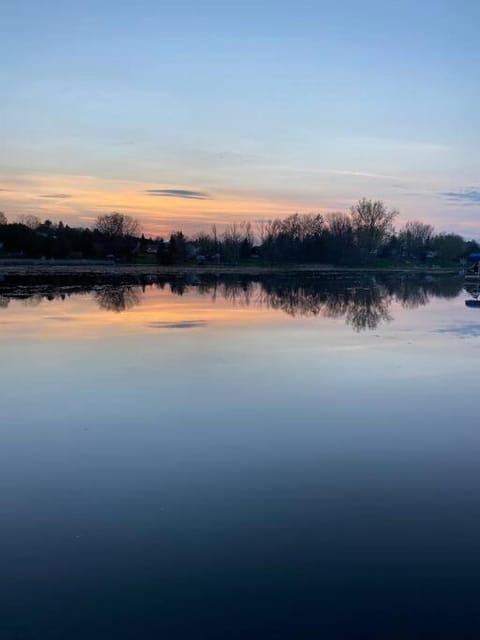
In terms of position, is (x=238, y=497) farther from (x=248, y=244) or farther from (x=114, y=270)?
(x=248, y=244)

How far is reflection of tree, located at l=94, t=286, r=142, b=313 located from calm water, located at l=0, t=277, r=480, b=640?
11.5 meters

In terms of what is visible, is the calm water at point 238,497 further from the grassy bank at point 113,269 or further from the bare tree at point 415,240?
the bare tree at point 415,240

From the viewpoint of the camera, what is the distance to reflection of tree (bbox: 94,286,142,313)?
24.4 meters

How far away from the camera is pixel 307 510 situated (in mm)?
5340

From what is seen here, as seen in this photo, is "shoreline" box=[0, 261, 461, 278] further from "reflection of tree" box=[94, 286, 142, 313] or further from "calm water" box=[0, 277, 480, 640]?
"calm water" box=[0, 277, 480, 640]

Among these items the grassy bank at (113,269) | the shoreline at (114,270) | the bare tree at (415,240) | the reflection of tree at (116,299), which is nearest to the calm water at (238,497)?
the reflection of tree at (116,299)

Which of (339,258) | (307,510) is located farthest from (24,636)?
(339,258)

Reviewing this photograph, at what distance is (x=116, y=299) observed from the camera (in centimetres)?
2817

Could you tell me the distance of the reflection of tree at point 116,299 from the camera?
24.4 metres

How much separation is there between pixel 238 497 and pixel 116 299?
76.8 ft

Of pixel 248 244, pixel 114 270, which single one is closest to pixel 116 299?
pixel 114 270

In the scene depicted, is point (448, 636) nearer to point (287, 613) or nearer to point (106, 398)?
point (287, 613)

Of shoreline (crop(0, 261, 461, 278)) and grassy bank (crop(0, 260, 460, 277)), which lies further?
grassy bank (crop(0, 260, 460, 277))

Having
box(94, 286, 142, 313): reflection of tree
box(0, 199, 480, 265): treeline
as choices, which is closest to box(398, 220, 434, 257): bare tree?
box(0, 199, 480, 265): treeline
